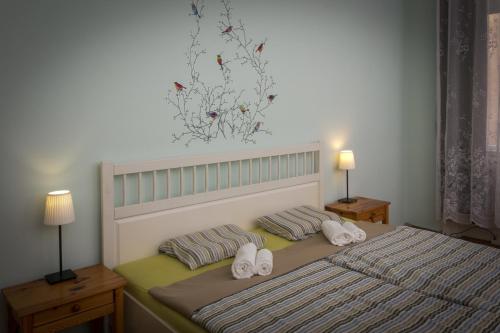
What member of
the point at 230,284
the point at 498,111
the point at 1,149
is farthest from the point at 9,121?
the point at 498,111

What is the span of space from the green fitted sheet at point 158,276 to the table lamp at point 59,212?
0.32 metres

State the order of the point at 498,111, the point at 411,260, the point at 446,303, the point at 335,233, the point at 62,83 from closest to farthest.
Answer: the point at 446,303
the point at 62,83
the point at 411,260
the point at 335,233
the point at 498,111

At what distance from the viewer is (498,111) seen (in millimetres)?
3875

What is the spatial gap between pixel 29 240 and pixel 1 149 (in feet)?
1.58

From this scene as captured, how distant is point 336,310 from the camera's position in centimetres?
198

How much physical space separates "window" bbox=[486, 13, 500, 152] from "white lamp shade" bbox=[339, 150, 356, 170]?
4.12 feet

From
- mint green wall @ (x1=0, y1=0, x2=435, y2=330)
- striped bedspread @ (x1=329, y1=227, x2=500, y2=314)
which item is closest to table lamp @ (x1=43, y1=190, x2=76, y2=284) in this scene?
mint green wall @ (x1=0, y1=0, x2=435, y2=330)

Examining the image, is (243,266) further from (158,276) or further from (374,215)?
(374,215)

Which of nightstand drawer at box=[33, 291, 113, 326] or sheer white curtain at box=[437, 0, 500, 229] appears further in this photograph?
sheer white curtain at box=[437, 0, 500, 229]

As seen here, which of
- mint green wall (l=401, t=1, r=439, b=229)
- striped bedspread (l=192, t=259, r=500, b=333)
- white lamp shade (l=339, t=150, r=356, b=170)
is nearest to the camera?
striped bedspread (l=192, t=259, r=500, b=333)

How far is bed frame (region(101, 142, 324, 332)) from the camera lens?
2.56 m

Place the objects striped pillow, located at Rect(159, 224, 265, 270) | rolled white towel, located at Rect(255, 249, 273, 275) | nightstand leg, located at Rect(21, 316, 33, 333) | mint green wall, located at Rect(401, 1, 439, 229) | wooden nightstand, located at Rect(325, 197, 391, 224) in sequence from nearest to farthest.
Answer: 1. nightstand leg, located at Rect(21, 316, 33, 333)
2. rolled white towel, located at Rect(255, 249, 273, 275)
3. striped pillow, located at Rect(159, 224, 265, 270)
4. wooden nightstand, located at Rect(325, 197, 391, 224)
5. mint green wall, located at Rect(401, 1, 439, 229)

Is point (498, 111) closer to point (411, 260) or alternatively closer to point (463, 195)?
point (463, 195)

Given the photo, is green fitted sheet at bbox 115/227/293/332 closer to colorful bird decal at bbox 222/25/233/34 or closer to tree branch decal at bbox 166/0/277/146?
tree branch decal at bbox 166/0/277/146
